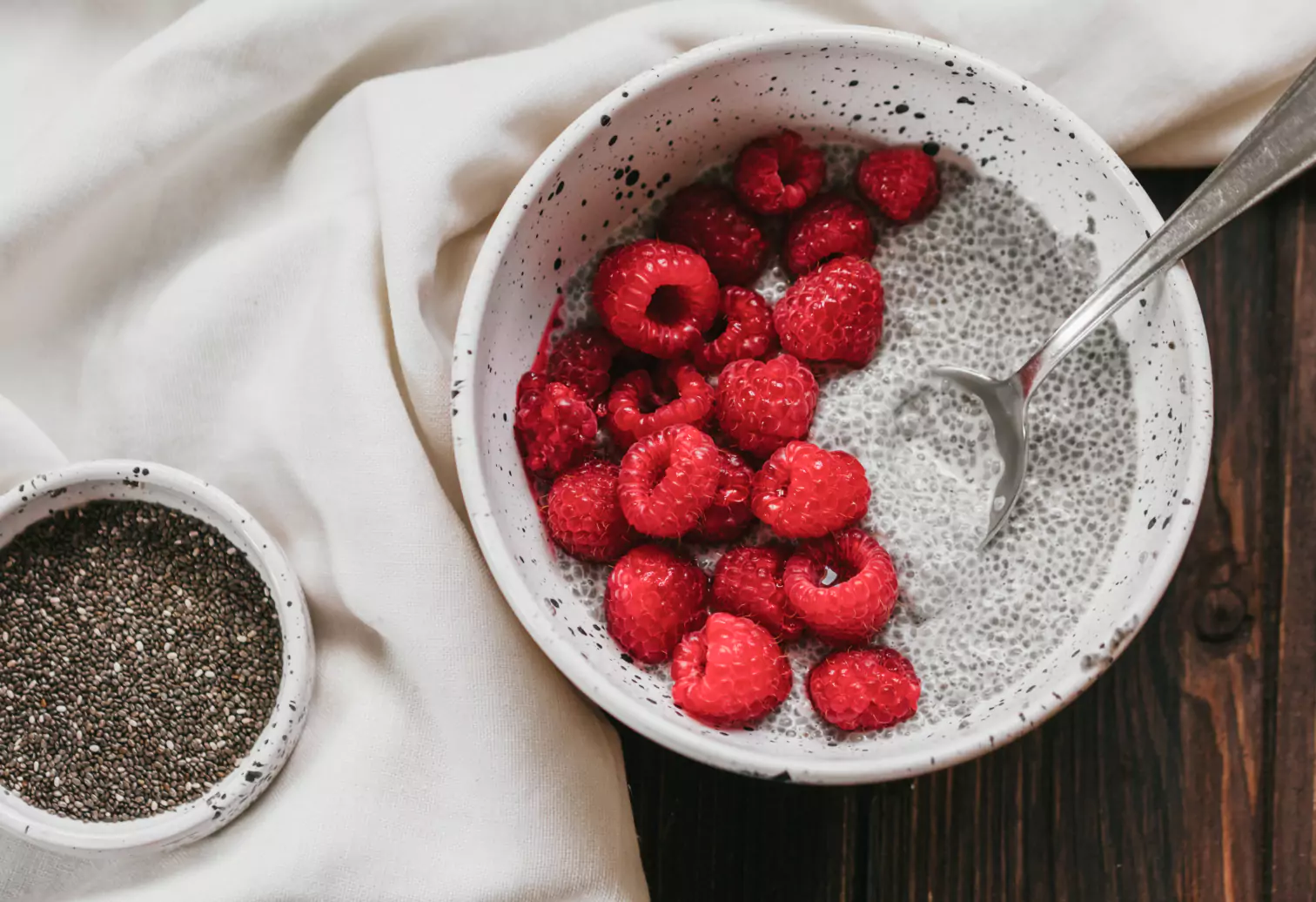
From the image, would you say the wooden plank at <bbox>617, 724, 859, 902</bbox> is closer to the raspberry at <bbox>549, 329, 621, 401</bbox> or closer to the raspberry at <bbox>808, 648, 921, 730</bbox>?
the raspberry at <bbox>808, 648, 921, 730</bbox>

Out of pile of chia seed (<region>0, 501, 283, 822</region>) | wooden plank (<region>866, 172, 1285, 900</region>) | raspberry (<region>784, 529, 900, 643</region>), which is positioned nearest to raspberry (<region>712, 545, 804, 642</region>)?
raspberry (<region>784, 529, 900, 643</region>)

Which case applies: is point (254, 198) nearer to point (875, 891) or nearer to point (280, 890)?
point (280, 890)

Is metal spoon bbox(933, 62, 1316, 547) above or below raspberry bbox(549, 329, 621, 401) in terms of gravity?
above

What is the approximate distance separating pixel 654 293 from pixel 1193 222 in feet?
1.26

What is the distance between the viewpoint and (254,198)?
0.98 m

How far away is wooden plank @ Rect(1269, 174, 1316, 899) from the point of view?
96cm

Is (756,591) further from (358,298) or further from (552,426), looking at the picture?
(358,298)

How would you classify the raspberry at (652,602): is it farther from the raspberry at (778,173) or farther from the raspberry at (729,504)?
the raspberry at (778,173)

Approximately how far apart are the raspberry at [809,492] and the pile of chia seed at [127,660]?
42 cm

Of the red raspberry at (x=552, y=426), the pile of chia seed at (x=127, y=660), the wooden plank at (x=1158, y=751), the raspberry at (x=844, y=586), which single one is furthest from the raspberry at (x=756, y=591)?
the pile of chia seed at (x=127, y=660)

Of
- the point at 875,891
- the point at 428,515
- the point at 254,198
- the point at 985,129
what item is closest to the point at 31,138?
the point at 254,198

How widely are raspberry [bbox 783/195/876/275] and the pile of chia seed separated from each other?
0.51 m

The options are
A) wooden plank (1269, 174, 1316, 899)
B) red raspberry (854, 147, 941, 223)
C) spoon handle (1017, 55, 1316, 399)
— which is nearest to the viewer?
spoon handle (1017, 55, 1316, 399)

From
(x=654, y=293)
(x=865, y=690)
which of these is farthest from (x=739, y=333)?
(x=865, y=690)
